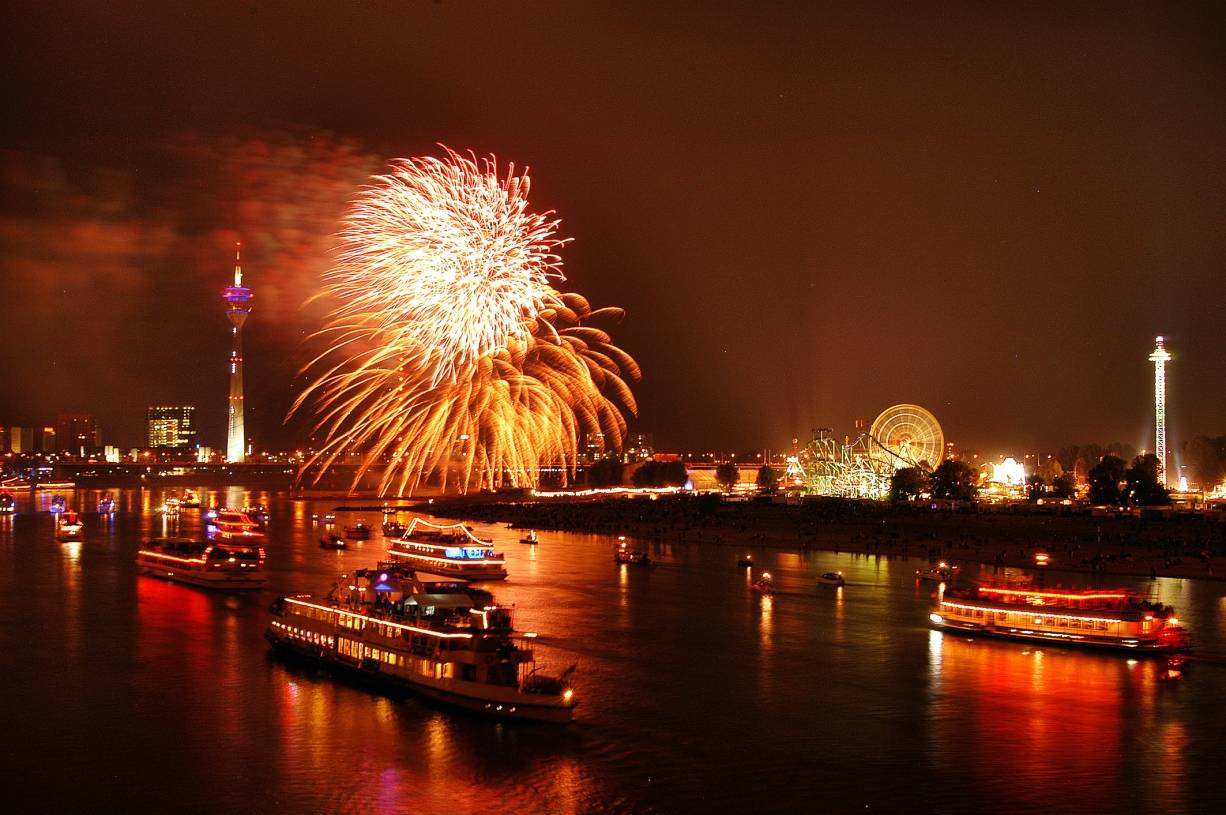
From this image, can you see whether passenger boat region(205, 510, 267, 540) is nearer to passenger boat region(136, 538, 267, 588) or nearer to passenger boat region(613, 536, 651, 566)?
passenger boat region(136, 538, 267, 588)

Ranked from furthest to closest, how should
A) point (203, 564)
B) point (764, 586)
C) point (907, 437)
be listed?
point (907, 437), point (764, 586), point (203, 564)

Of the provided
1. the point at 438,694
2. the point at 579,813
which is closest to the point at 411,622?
the point at 438,694

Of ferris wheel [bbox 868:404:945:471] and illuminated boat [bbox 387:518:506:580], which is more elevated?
ferris wheel [bbox 868:404:945:471]

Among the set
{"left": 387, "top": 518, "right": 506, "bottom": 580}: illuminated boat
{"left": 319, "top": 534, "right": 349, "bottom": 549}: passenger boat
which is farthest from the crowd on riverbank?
{"left": 387, "top": 518, "right": 506, "bottom": 580}: illuminated boat

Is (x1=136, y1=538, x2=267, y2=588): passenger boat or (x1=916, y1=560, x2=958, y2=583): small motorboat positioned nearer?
(x1=136, y1=538, x2=267, y2=588): passenger boat

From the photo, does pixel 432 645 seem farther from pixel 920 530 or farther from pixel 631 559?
pixel 920 530

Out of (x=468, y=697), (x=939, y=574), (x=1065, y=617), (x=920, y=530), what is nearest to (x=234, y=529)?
(x=939, y=574)

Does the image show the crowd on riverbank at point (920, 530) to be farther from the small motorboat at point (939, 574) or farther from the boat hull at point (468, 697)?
the boat hull at point (468, 697)
